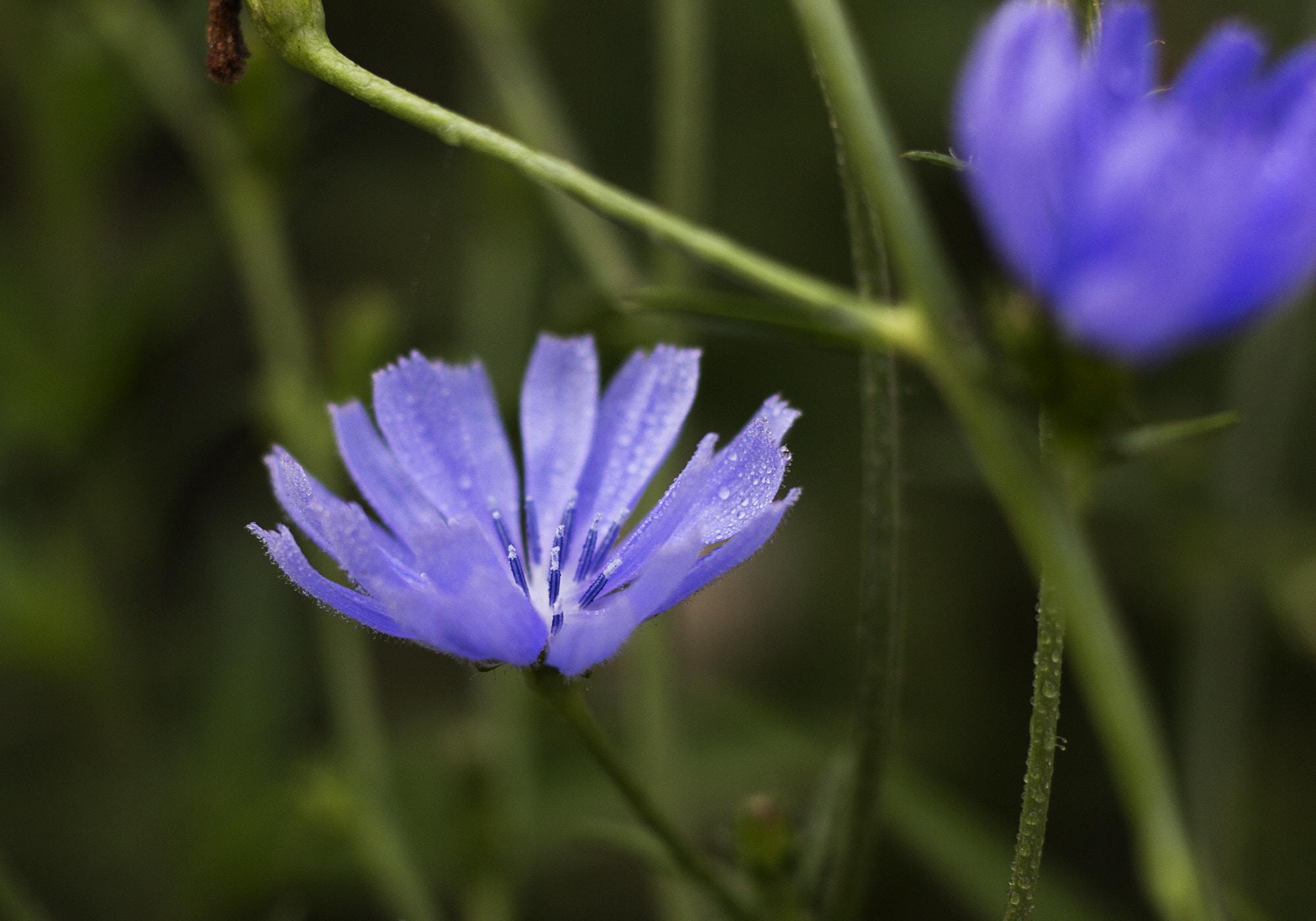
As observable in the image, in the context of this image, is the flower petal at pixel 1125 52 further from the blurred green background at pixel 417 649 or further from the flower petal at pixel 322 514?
the blurred green background at pixel 417 649

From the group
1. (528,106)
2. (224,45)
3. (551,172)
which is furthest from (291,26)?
(528,106)

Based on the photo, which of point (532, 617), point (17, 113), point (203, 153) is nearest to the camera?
point (532, 617)

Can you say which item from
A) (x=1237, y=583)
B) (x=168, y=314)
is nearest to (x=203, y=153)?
(x=168, y=314)

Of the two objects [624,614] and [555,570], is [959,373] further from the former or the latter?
[555,570]

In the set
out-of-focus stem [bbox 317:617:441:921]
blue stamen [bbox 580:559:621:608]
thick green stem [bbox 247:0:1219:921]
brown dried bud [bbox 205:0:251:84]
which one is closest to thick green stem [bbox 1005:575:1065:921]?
thick green stem [bbox 247:0:1219:921]

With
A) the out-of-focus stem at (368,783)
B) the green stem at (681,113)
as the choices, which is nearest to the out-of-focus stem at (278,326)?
the out-of-focus stem at (368,783)

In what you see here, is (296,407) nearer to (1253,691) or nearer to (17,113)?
(17,113)
